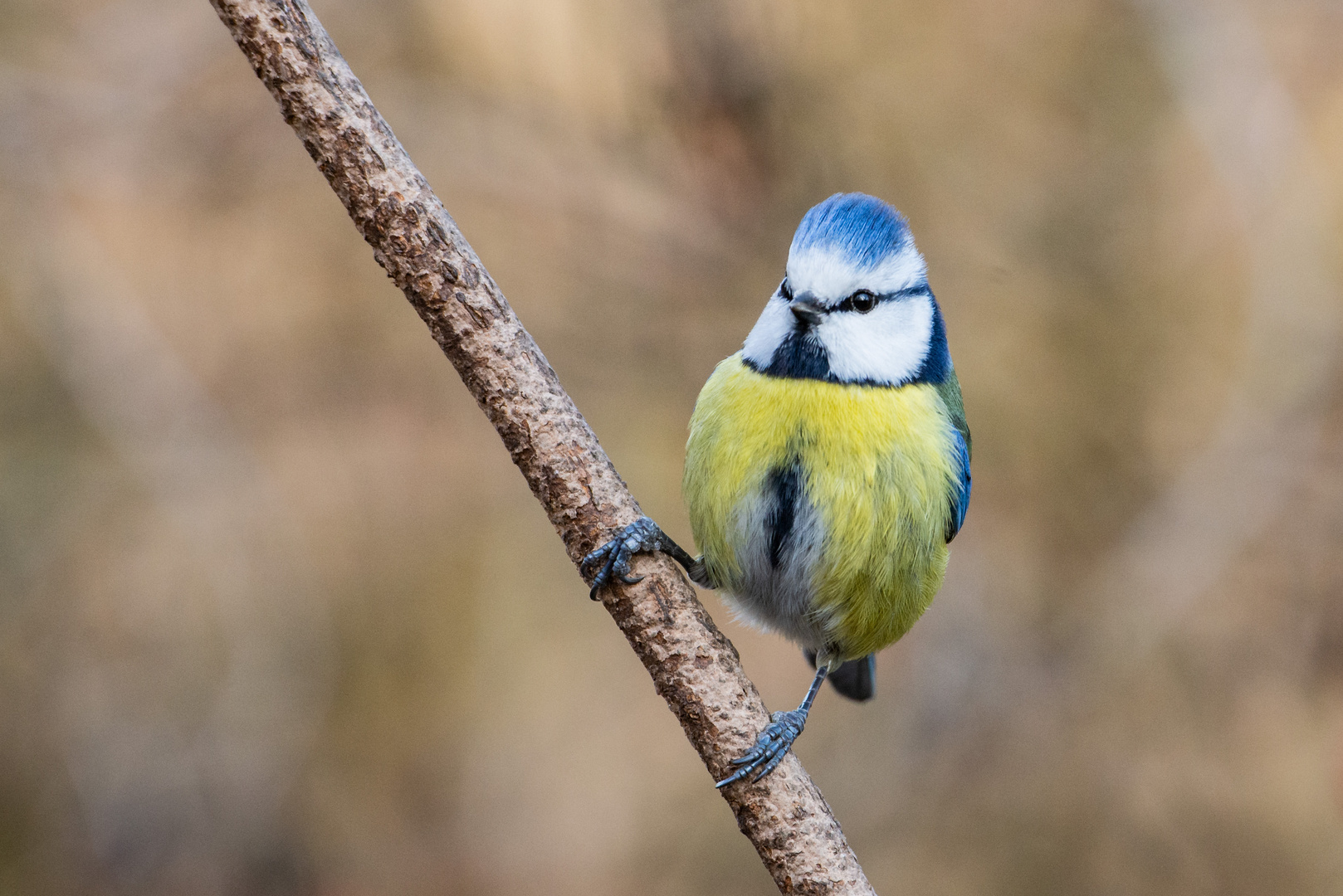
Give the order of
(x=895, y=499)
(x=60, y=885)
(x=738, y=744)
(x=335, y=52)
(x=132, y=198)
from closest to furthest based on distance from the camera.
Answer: (x=335, y=52), (x=738, y=744), (x=895, y=499), (x=60, y=885), (x=132, y=198)

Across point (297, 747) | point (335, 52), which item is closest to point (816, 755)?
point (297, 747)

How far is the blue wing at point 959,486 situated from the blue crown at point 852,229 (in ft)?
1.43

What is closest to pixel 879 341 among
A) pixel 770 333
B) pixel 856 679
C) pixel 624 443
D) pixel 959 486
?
pixel 770 333

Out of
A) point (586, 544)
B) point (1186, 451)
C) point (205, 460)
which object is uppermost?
point (1186, 451)

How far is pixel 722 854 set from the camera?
386 centimetres

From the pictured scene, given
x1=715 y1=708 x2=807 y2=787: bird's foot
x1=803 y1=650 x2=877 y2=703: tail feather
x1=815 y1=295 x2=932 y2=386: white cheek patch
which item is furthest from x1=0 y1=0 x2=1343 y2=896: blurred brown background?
x1=715 y1=708 x2=807 y2=787: bird's foot

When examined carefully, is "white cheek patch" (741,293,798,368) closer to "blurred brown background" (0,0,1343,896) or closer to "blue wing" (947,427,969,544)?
"blue wing" (947,427,969,544)

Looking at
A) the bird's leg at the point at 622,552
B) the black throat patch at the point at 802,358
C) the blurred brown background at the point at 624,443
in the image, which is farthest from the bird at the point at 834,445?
the blurred brown background at the point at 624,443

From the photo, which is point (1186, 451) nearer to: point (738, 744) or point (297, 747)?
point (738, 744)

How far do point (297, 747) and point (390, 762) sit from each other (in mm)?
348

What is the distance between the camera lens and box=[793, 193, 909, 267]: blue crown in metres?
2.05

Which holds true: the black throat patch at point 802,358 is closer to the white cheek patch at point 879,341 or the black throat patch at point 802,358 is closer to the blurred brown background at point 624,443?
the white cheek patch at point 879,341

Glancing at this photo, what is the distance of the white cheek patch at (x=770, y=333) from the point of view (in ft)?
6.93

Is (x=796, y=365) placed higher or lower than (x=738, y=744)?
higher
